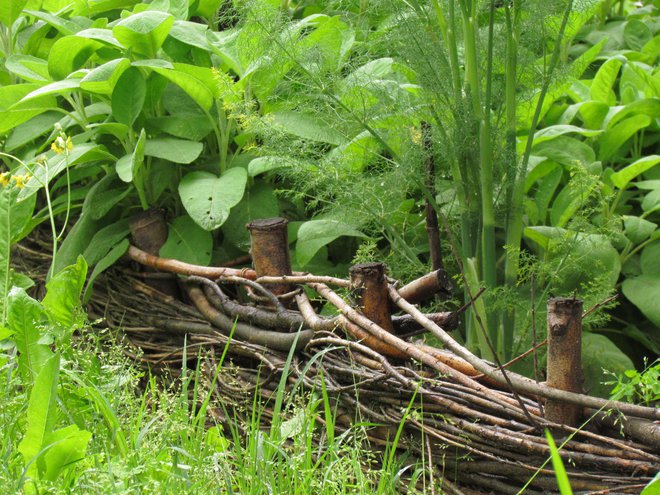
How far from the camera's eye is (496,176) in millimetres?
1714

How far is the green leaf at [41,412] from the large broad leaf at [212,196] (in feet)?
2.08

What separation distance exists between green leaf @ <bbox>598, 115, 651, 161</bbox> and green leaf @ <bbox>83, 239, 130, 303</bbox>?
1286mm

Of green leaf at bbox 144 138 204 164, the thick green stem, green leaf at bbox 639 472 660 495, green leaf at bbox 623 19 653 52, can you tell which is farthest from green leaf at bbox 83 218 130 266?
green leaf at bbox 623 19 653 52

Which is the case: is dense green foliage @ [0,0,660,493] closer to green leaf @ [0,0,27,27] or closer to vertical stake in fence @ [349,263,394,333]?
green leaf @ [0,0,27,27]

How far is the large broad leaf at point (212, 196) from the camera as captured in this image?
2.01 metres

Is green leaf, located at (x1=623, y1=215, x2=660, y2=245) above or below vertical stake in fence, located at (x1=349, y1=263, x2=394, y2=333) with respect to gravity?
above

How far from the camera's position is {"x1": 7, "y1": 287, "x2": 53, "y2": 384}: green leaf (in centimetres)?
173

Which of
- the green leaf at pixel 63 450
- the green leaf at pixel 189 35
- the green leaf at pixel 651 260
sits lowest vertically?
the green leaf at pixel 63 450

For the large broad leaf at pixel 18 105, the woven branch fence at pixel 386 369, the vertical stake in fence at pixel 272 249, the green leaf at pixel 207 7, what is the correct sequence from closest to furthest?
the woven branch fence at pixel 386 369 < the vertical stake in fence at pixel 272 249 < the large broad leaf at pixel 18 105 < the green leaf at pixel 207 7

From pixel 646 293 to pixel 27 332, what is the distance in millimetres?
1345

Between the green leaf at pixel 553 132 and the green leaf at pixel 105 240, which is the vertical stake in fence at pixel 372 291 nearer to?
the green leaf at pixel 553 132

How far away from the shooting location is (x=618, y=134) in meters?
2.18

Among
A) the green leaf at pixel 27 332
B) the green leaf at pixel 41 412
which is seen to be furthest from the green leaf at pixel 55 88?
the green leaf at pixel 41 412

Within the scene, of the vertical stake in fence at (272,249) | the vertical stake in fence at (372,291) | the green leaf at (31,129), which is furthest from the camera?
the green leaf at (31,129)
